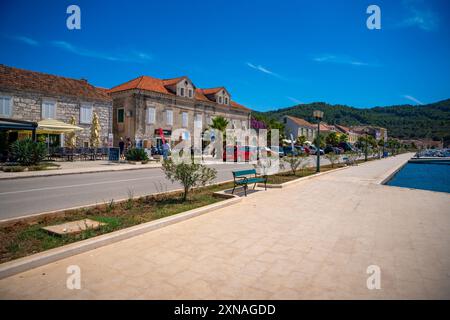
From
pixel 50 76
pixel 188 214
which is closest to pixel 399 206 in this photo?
pixel 188 214

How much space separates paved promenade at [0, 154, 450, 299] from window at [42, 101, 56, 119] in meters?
25.1

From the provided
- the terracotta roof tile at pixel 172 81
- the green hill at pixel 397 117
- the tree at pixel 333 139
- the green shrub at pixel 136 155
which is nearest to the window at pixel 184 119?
the terracotta roof tile at pixel 172 81

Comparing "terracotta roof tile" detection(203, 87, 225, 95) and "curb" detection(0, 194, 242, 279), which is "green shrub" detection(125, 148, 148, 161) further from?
"terracotta roof tile" detection(203, 87, 225, 95)

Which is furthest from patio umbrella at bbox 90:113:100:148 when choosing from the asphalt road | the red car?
the asphalt road

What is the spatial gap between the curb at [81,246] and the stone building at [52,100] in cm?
2284

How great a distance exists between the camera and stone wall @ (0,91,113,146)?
24.1m

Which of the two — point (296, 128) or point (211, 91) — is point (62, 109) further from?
point (296, 128)

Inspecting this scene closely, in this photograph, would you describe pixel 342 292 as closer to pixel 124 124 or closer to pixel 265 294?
pixel 265 294

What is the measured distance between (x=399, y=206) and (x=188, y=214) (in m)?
5.90

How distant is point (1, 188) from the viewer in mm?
10086

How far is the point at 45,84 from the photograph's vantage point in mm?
26344

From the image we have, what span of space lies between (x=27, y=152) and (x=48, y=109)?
11.3m

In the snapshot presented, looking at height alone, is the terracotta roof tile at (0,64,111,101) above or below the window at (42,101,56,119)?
above

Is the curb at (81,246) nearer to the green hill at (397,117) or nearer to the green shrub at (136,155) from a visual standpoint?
the green shrub at (136,155)
